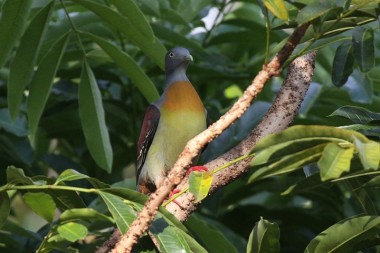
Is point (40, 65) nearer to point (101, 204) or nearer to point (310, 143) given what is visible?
point (101, 204)

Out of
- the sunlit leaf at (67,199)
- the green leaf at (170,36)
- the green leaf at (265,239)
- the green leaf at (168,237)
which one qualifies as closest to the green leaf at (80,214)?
the green leaf at (168,237)

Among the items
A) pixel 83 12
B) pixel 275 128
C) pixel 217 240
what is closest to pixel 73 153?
pixel 83 12

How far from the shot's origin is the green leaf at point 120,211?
1826 millimetres

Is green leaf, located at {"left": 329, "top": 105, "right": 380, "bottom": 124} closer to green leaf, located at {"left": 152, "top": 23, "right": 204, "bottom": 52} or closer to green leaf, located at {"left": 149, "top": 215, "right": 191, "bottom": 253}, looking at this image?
green leaf, located at {"left": 149, "top": 215, "right": 191, "bottom": 253}

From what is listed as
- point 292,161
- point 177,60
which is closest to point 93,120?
point 177,60

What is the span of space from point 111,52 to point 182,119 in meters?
0.43

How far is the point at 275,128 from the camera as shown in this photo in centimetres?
232

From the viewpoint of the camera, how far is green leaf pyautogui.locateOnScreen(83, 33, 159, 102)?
9.77 feet

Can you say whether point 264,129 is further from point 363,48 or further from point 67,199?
point 67,199

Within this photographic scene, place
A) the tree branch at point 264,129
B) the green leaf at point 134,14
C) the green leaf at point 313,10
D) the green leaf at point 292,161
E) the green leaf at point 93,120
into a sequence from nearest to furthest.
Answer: the green leaf at point 292,161 < the green leaf at point 313,10 < the tree branch at point 264,129 < the green leaf at point 134,14 < the green leaf at point 93,120

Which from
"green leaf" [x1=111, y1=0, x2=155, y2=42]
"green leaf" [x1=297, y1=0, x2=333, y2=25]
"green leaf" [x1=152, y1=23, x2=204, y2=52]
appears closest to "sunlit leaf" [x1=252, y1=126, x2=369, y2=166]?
"green leaf" [x1=297, y1=0, x2=333, y2=25]

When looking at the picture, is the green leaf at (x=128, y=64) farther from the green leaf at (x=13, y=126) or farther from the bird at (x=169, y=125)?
the green leaf at (x=13, y=126)

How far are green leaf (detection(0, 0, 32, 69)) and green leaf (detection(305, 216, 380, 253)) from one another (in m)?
1.26

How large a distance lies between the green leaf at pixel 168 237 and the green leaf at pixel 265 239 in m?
0.18
